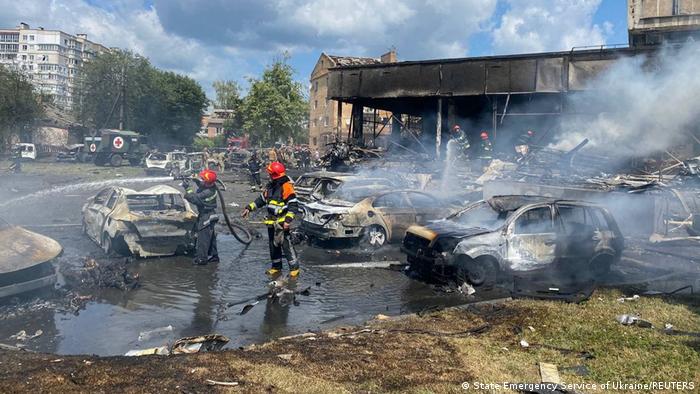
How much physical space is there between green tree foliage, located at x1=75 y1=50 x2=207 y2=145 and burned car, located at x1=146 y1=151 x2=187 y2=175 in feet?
69.3

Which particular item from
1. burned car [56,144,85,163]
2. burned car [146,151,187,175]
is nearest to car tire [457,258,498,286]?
burned car [146,151,187,175]

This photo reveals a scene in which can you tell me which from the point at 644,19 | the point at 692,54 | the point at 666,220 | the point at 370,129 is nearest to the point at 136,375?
the point at 666,220

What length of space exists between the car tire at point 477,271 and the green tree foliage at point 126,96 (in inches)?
1905

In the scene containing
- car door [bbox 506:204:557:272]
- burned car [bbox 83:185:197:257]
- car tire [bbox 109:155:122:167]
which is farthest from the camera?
car tire [bbox 109:155:122:167]

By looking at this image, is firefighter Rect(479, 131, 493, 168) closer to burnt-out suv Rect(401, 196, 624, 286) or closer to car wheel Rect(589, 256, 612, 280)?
burnt-out suv Rect(401, 196, 624, 286)

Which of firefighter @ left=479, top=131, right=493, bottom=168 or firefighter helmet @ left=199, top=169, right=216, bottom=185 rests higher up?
firefighter @ left=479, top=131, right=493, bottom=168

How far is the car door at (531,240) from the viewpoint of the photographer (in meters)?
8.41

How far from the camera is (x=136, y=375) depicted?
439 cm

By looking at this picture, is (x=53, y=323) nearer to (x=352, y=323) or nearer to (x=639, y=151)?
(x=352, y=323)

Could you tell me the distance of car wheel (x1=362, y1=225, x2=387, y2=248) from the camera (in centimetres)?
1140

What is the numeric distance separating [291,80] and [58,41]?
8923cm

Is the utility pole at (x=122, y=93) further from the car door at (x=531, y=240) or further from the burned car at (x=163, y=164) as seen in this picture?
the car door at (x=531, y=240)

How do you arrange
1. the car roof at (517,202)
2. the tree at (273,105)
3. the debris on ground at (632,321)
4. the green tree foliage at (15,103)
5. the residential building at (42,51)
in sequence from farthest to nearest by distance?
the residential building at (42,51) < the tree at (273,105) < the green tree foliage at (15,103) < the car roof at (517,202) < the debris on ground at (632,321)

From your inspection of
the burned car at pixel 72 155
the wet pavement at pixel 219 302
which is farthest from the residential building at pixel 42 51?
the wet pavement at pixel 219 302
